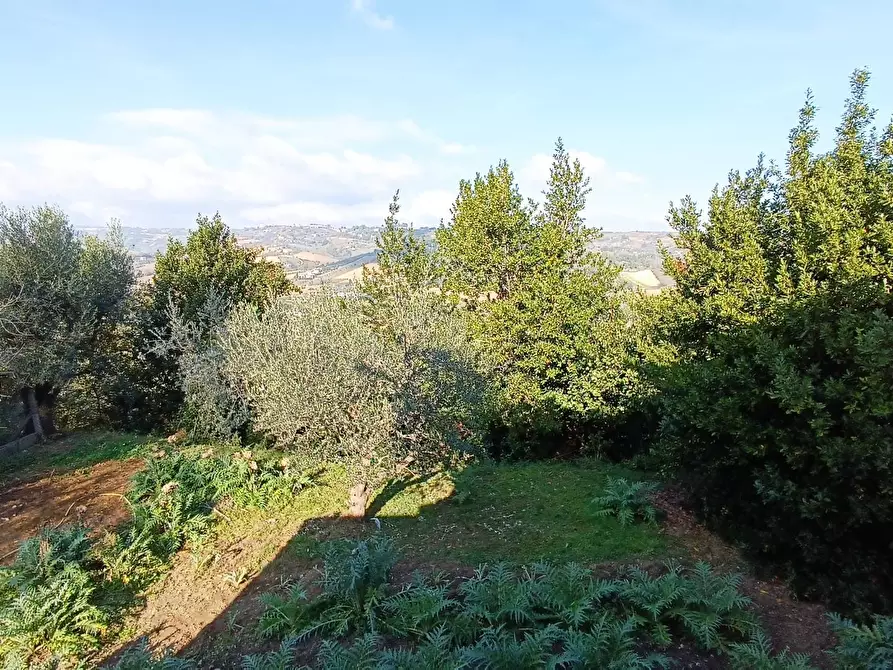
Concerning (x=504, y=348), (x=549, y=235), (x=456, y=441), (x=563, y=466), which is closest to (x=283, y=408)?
(x=456, y=441)

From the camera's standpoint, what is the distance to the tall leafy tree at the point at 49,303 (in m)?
14.5

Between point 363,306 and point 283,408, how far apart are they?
5.30 metres

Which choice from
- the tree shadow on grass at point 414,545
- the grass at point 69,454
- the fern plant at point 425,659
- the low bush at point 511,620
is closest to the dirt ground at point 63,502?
the grass at point 69,454

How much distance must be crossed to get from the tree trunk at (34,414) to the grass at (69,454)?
66cm

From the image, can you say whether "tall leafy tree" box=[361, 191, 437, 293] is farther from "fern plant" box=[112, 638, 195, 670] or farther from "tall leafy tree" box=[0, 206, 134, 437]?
"fern plant" box=[112, 638, 195, 670]

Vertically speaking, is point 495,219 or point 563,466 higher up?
point 495,219

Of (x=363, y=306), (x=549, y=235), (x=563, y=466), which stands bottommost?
(x=563, y=466)

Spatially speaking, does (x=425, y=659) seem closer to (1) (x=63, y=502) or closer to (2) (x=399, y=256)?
(1) (x=63, y=502)

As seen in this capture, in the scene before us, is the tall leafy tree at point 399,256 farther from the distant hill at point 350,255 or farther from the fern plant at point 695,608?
the fern plant at point 695,608

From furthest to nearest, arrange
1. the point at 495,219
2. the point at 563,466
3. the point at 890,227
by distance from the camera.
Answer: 1. the point at 495,219
2. the point at 563,466
3. the point at 890,227

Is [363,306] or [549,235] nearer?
[363,306]

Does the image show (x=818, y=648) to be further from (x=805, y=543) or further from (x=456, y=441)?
(x=456, y=441)

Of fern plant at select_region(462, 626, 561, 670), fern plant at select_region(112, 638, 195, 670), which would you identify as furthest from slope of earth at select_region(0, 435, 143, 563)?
fern plant at select_region(462, 626, 561, 670)

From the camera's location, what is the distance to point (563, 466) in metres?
12.8
